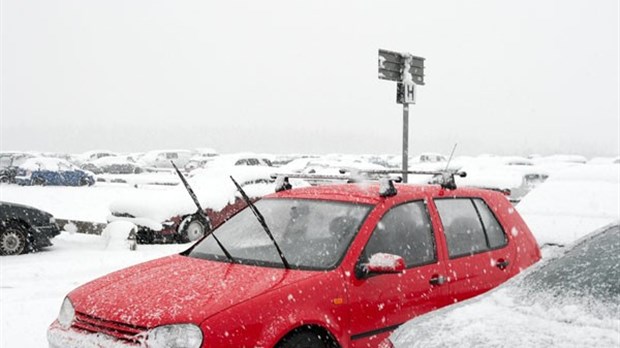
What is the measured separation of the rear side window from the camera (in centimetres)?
546

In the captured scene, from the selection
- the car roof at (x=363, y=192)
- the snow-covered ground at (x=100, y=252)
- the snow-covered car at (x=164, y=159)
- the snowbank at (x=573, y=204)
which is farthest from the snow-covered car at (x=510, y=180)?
the snow-covered car at (x=164, y=159)

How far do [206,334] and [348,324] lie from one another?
3.41 ft

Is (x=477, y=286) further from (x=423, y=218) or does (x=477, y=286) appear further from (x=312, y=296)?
(x=312, y=296)

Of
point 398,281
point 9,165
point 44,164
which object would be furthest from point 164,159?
point 398,281

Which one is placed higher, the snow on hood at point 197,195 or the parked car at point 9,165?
the snow on hood at point 197,195

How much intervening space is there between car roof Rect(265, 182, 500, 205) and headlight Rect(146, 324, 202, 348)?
1778 millimetres

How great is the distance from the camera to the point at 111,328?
4.12 m

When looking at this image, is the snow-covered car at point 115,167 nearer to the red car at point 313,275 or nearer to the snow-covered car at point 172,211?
the snow-covered car at point 172,211

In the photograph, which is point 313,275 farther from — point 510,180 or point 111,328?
point 510,180

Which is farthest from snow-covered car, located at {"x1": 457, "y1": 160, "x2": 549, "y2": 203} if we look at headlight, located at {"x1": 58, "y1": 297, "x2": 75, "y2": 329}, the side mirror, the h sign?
headlight, located at {"x1": 58, "y1": 297, "x2": 75, "y2": 329}

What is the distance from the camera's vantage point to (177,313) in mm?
3971

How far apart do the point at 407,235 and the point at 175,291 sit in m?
1.78

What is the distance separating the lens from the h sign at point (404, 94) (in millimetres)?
10516

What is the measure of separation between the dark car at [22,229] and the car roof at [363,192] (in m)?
7.19
